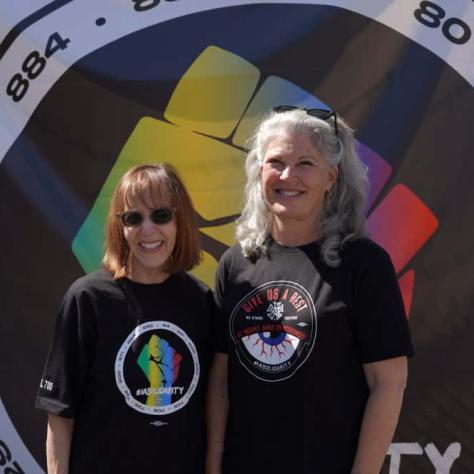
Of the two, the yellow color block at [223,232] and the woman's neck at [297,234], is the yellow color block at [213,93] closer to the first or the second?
the yellow color block at [223,232]

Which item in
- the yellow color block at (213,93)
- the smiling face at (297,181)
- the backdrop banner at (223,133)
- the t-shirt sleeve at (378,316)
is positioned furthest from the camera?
the yellow color block at (213,93)

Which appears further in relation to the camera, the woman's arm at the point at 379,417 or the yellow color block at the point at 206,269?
the yellow color block at the point at 206,269

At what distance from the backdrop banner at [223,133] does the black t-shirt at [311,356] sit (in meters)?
0.78

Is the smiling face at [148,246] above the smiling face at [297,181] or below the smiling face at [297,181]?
below

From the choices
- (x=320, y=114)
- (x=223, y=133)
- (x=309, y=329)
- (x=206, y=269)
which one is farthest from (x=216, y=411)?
(x=223, y=133)

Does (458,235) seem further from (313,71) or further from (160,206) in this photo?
(160,206)

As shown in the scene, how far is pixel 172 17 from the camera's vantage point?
8.48 ft

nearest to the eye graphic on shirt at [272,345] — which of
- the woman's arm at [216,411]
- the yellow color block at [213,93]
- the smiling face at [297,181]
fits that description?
the woman's arm at [216,411]

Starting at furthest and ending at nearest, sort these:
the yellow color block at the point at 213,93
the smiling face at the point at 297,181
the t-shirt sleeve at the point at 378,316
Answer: the yellow color block at the point at 213,93 → the smiling face at the point at 297,181 → the t-shirt sleeve at the point at 378,316

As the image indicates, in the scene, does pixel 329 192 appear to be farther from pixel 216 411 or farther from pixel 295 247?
pixel 216 411

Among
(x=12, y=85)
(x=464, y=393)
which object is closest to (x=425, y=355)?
(x=464, y=393)

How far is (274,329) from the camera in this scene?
66.7 inches

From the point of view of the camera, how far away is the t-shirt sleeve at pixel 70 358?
1679 mm

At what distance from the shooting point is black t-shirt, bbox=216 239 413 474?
1639mm
